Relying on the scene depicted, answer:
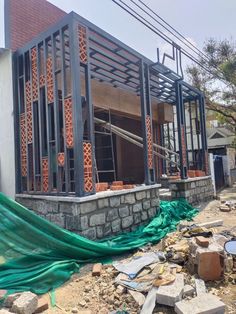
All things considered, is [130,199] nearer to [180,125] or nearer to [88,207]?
[88,207]

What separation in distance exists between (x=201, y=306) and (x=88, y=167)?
288cm

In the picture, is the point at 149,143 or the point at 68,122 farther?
the point at 149,143

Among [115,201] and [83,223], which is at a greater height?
[115,201]

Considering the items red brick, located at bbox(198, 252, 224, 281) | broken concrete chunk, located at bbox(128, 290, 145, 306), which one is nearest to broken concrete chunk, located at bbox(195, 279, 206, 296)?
red brick, located at bbox(198, 252, 224, 281)

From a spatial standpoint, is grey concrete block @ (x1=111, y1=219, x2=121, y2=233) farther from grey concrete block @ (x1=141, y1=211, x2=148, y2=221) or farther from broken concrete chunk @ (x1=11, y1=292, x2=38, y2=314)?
broken concrete chunk @ (x1=11, y1=292, x2=38, y2=314)

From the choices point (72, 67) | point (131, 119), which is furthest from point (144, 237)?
point (131, 119)

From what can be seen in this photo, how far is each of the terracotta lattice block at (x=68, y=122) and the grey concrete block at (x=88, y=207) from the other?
1.04 m

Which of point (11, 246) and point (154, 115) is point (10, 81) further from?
point (154, 115)

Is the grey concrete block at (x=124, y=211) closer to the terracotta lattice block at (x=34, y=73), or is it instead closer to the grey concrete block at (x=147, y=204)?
the grey concrete block at (x=147, y=204)

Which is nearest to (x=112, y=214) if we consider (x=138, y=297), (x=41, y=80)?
(x=138, y=297)

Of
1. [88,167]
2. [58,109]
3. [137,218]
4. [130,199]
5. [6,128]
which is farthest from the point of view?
[6,128]

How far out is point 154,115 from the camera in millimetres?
10984

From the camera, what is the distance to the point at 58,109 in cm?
526

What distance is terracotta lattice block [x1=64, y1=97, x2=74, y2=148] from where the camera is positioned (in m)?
4.90
